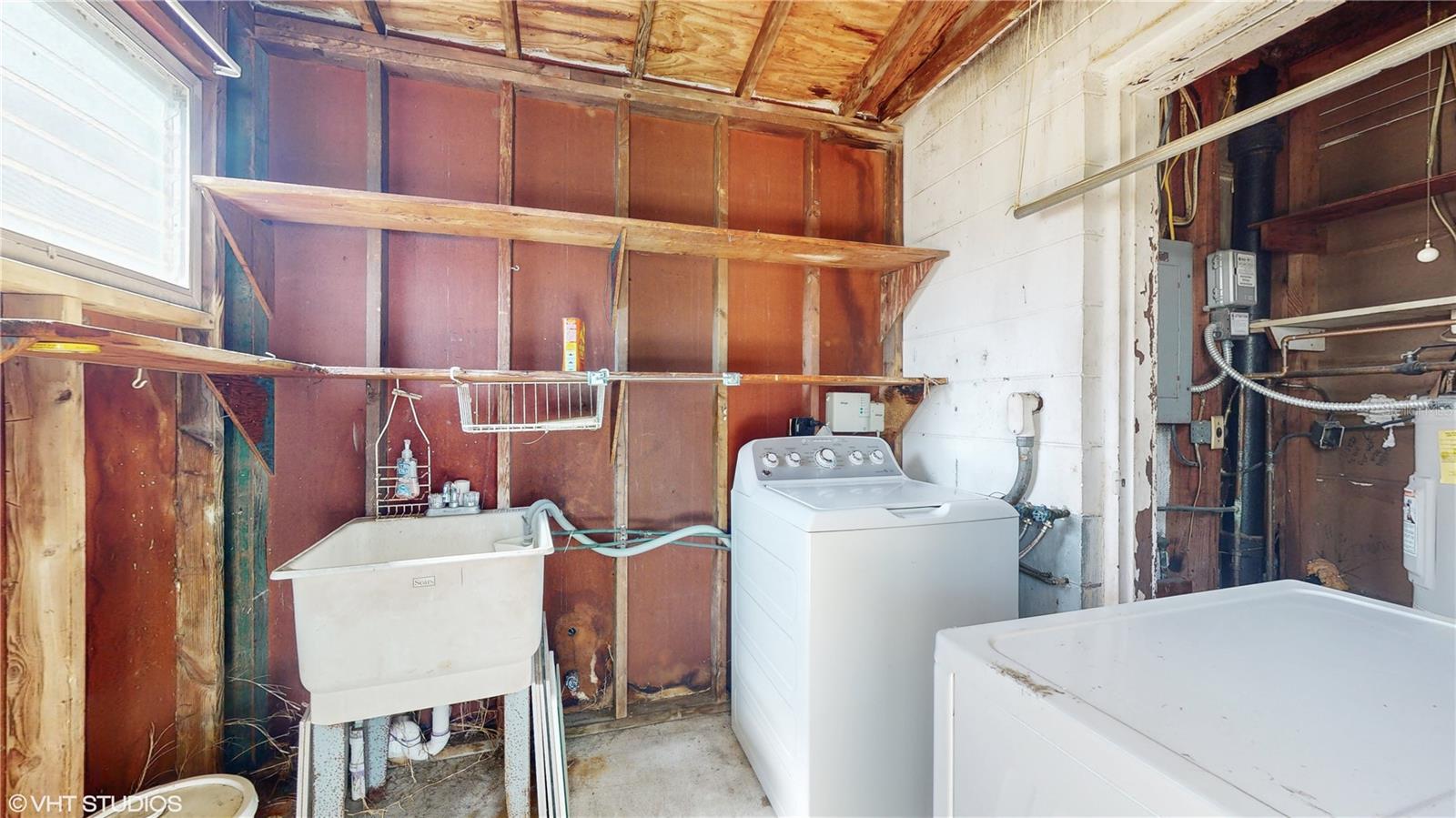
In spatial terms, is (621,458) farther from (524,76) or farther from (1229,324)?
(1229,324)

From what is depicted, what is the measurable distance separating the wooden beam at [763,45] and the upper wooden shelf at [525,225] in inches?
25.6

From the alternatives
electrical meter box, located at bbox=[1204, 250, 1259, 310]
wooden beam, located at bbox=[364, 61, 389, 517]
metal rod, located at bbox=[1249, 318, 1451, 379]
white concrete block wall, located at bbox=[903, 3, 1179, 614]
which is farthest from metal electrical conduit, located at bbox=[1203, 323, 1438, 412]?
wooden beam, located at bbox=[364, 61, 389, 517]

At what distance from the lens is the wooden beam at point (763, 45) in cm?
161

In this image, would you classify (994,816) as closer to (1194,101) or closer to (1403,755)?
(1403,755)

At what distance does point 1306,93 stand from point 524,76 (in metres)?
2.15

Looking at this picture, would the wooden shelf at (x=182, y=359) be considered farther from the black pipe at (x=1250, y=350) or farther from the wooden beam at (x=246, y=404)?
the black pipe at (x=1250, y=350)

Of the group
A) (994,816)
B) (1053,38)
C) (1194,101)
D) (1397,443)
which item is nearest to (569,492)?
(994,816)

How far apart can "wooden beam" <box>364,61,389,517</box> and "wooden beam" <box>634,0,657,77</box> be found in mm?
876

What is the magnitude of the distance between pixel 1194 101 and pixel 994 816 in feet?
9.63

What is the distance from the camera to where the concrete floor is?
1.57m

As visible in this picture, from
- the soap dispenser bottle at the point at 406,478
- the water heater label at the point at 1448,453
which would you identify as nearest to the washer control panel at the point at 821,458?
the soap dispenser bottle at the point at 406,478

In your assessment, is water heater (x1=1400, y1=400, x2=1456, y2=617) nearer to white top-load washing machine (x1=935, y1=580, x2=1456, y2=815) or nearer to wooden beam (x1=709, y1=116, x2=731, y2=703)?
white top-load washing machine (x1=935, y1=580, x2=1456, y2=815)

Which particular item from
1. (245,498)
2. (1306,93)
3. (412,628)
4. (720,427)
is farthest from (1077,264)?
(245,498)

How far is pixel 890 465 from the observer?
1928 mm
